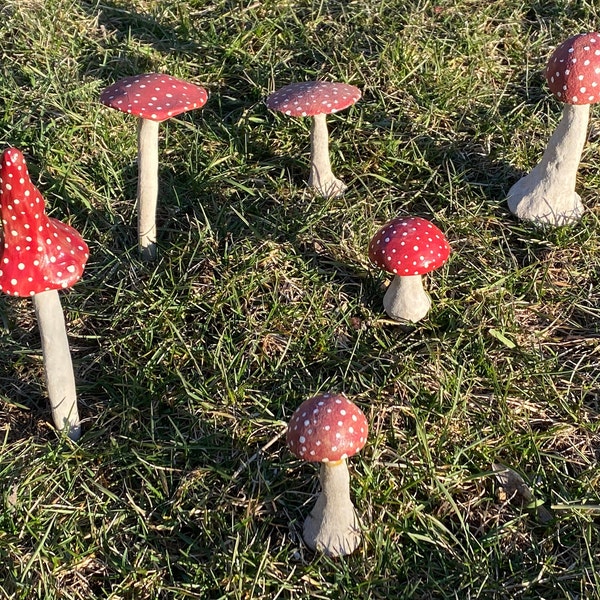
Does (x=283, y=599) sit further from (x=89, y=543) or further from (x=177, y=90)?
(x=177, y=90)

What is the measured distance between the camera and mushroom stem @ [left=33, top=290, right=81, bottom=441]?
319 centimetres

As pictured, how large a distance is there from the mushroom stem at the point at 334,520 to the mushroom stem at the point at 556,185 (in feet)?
6.74

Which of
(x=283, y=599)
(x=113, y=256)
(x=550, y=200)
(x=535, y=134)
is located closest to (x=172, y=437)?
(x=283, y=599)

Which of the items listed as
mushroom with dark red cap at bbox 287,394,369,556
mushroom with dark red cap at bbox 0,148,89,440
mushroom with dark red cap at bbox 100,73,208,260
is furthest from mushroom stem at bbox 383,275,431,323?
mushroom with dark red cap at bbox 0,148,89,440

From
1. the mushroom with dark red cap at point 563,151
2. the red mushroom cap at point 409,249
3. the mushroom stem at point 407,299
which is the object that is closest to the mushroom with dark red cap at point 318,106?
the red mushroom cap at point 409,249

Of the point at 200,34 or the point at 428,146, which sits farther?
the point at 200,34

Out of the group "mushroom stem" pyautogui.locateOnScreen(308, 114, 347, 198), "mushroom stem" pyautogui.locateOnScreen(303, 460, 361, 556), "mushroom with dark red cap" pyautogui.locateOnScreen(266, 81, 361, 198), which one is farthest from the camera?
"mushroom stem" pyautogui.locateOnScreen(308, 114, 347, 198)

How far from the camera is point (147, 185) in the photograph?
401 cm

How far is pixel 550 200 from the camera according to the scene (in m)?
4.26

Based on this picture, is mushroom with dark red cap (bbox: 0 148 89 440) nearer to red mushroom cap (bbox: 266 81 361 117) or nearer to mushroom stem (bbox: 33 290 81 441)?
mushroom stem (bbox: 33 290 81 441)

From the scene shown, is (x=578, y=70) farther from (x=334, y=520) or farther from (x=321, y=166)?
(x=334, y=520)

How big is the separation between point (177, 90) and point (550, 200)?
2.09 meters

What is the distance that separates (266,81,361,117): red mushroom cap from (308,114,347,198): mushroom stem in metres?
0.26

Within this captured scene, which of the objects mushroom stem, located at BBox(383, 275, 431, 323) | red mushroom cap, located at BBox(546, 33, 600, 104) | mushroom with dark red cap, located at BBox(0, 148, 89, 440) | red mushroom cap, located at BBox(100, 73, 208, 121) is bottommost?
mushroom stem, located at BBox(383, 275, 431, 323)
